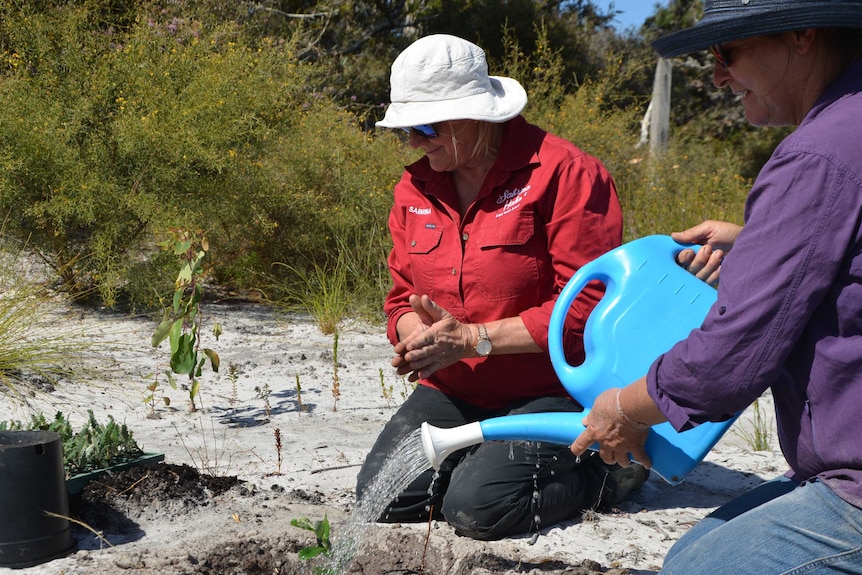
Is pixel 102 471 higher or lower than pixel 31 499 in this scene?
lower

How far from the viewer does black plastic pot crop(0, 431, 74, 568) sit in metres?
2.78

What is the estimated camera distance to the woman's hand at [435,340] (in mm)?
3049

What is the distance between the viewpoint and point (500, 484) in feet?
10.4

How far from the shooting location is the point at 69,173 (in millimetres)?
6297

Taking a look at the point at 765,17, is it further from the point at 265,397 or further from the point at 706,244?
the point at 265,397

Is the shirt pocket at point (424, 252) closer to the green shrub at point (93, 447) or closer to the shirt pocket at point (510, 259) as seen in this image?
the shirt pocket at point (510, 259)

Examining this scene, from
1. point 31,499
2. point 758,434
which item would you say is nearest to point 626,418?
point 31,499

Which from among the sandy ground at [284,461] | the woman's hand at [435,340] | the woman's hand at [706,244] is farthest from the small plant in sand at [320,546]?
the woman's hand at [706,244]

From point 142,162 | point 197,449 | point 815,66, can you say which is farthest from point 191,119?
point 815,66

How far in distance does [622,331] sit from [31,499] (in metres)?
1.80

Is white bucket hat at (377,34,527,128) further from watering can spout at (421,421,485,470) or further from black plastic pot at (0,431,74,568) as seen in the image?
black plastic pot at (0,431,74,568)

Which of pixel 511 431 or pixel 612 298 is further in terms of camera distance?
pixel 612 298

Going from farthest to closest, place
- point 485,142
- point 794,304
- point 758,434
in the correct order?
point 758,434 → point 485,142 → point 794,304

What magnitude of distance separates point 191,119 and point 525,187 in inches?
159
